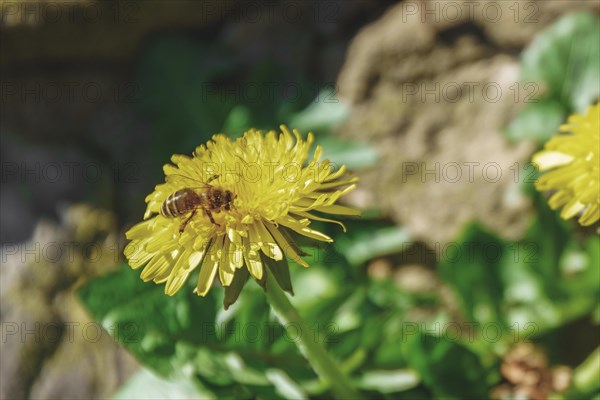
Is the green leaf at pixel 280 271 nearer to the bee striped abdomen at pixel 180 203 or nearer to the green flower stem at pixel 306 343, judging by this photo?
the green flower stem at pixel 306 343

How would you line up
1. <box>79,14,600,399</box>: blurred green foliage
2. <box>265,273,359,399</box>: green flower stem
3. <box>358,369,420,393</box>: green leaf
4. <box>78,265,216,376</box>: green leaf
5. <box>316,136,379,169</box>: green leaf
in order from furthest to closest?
1. <box>316,136,379,169</box>: green leaf
2. <box>358,369,420,393</box>: green leaf
3. <box>79,14,600,399</box>: blurred green foliage
4. <box>78,265,216,376</box>: green leaf
5. <box>265,273,359,399</box>: green flower stem

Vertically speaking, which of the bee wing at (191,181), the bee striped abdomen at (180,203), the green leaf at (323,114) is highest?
the green leaf at (323,114)

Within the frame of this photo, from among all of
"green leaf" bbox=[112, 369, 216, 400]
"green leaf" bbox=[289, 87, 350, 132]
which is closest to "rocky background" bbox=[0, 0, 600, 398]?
"green leaf" bbox=[289, 87, 350, 132]

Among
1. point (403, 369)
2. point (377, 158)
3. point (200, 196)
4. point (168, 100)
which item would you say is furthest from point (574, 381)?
point (168, 100)

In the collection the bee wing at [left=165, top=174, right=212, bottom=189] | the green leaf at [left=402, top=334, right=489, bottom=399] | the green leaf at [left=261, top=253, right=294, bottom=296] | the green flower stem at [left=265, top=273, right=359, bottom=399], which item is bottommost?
the green leaf at [left=402, top=334, right=489, bottom=399]

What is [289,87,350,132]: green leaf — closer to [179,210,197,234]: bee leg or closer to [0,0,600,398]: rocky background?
[0,0,600,398]: rocky background

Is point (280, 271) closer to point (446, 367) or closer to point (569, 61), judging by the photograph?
point (446, 367)

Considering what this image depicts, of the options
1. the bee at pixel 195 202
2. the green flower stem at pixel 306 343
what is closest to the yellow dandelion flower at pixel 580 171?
the green flower stem at pixel 306 343
